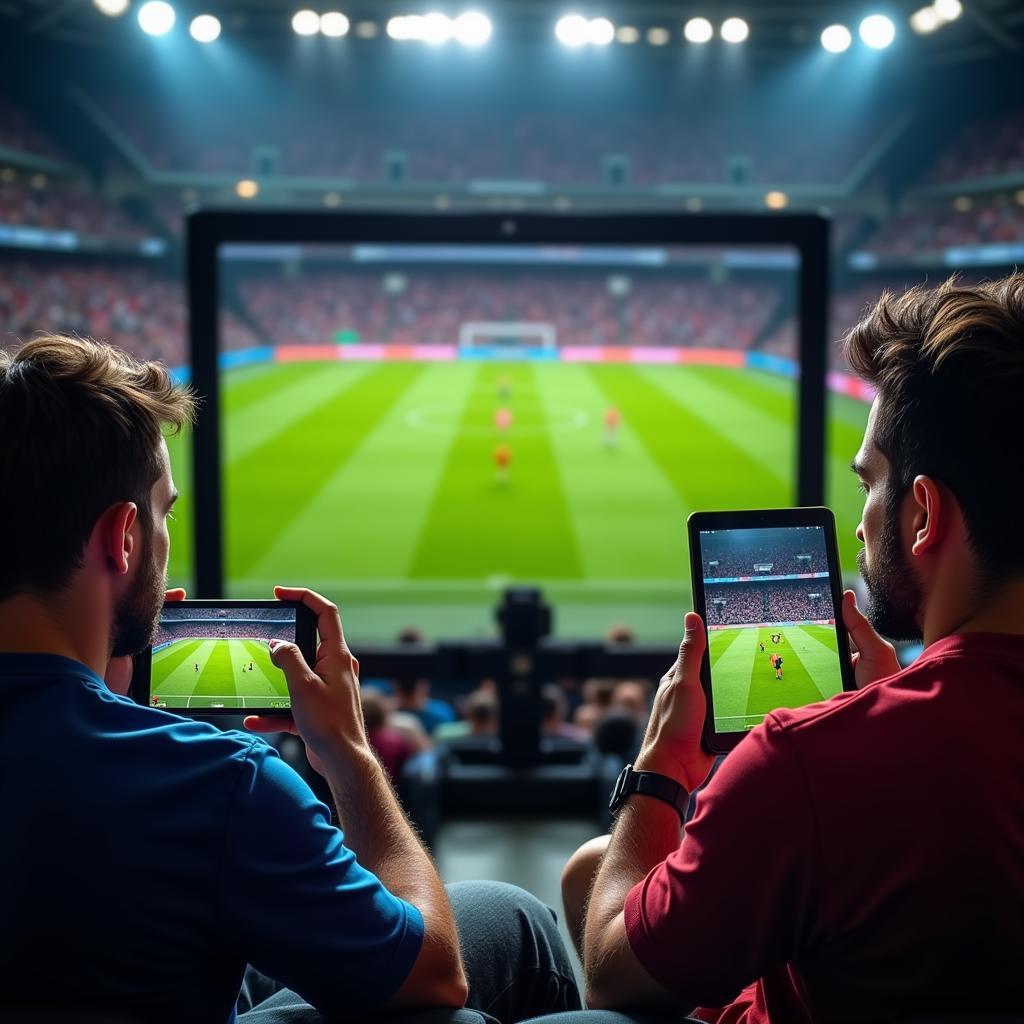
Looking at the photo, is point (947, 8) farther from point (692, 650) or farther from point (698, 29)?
point (692, 650)

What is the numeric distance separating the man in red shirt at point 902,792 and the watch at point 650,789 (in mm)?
161

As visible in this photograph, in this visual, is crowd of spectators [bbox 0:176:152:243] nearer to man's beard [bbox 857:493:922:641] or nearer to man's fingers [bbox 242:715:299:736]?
man's fingers [bbox 242:715:299:736]

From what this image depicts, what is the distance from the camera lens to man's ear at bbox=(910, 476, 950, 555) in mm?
1540

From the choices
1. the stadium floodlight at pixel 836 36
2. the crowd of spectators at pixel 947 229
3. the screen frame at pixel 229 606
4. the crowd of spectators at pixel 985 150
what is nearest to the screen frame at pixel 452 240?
the screen frame at pixel 229 606

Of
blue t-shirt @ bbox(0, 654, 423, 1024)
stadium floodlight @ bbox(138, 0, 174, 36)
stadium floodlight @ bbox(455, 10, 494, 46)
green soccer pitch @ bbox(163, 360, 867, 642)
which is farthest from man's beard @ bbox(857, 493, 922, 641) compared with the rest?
stadium floodlight @ bbox(455, 10, 494, 46)

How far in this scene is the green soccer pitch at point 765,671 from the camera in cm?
191

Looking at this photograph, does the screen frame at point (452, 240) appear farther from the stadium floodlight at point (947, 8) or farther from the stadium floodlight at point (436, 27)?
the stadium floodlight at point (947, 8)

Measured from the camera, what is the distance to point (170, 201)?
35781mm

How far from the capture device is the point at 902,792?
140 centimetres

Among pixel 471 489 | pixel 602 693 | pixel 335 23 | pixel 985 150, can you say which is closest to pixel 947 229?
pixel 985 150

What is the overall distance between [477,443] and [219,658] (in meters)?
15.4

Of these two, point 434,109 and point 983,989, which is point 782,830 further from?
point 434,109

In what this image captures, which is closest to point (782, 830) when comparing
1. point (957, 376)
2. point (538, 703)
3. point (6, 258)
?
point (957, 376)

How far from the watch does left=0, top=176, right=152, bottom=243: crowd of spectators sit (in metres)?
29.6
